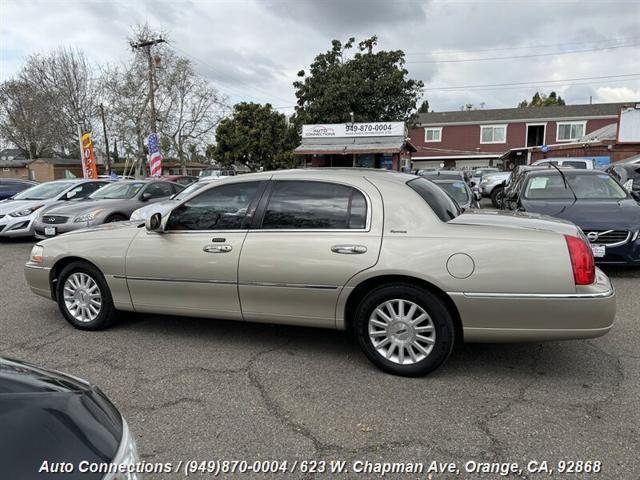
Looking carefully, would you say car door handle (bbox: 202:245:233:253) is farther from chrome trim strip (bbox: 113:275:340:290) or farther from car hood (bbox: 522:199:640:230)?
car hood (bbox: 522:199:640:230)

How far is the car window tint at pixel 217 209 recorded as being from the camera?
4.09m

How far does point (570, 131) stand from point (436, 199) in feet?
150

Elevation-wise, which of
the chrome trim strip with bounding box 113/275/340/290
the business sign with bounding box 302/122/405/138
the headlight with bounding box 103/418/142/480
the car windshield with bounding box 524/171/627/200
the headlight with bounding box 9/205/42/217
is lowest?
the headlight with bounding box 103/418/142/480

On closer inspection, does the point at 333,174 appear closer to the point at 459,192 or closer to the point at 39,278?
the point at 39,278

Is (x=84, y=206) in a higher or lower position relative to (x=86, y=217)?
higher

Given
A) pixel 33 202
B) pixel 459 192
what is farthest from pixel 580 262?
pixel 33 202

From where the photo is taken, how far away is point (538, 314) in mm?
A: 3254

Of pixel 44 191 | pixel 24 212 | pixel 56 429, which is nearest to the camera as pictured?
pixel 56 429

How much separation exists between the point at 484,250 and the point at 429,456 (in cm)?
146

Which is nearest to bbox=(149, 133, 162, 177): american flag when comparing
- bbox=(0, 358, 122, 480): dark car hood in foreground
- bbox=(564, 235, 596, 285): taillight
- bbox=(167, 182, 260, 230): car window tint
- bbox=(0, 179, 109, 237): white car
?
bbox=(0, 179, 109, 237): white car

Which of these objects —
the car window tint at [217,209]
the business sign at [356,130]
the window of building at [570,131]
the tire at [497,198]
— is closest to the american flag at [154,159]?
the business sign at [356,130]

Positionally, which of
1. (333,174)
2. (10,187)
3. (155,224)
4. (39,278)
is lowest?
(39,278)

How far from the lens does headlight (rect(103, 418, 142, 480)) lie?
59.3 inches

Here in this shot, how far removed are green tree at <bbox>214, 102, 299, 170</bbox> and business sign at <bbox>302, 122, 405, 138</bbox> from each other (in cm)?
949
